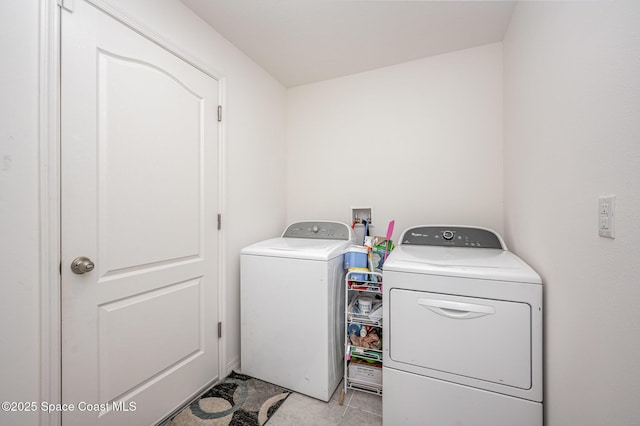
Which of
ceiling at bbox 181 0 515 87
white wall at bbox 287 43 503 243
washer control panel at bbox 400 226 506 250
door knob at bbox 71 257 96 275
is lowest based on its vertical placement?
door knob at bbox 71 257 96 275

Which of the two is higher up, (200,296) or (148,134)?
(148,134)

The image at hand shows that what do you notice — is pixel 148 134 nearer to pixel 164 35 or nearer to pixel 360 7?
pixel 164 35

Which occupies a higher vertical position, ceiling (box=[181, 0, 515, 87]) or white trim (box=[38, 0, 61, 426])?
ceiling (box=[181, 0, 515, 87])

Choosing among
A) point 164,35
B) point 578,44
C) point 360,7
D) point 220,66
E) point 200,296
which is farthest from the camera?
point 220,66

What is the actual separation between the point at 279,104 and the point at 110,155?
164cm

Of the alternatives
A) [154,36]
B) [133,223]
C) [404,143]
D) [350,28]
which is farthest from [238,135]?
[404,143]

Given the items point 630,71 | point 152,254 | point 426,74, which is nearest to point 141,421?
point 152,254

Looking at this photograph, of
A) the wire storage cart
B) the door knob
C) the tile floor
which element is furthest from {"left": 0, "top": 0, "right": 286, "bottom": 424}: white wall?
the wire storage cart

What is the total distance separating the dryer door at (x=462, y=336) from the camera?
111 cm

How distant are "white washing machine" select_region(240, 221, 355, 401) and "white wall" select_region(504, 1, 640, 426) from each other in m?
1.05

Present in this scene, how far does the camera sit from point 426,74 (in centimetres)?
209

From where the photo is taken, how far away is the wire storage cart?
1.59 meters

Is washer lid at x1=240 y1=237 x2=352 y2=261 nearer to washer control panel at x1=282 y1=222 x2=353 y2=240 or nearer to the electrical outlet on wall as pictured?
washer control panel at x1=282 y1=222 x2=353 y2=240

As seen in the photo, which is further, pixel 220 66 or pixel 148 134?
pixel 220 66
